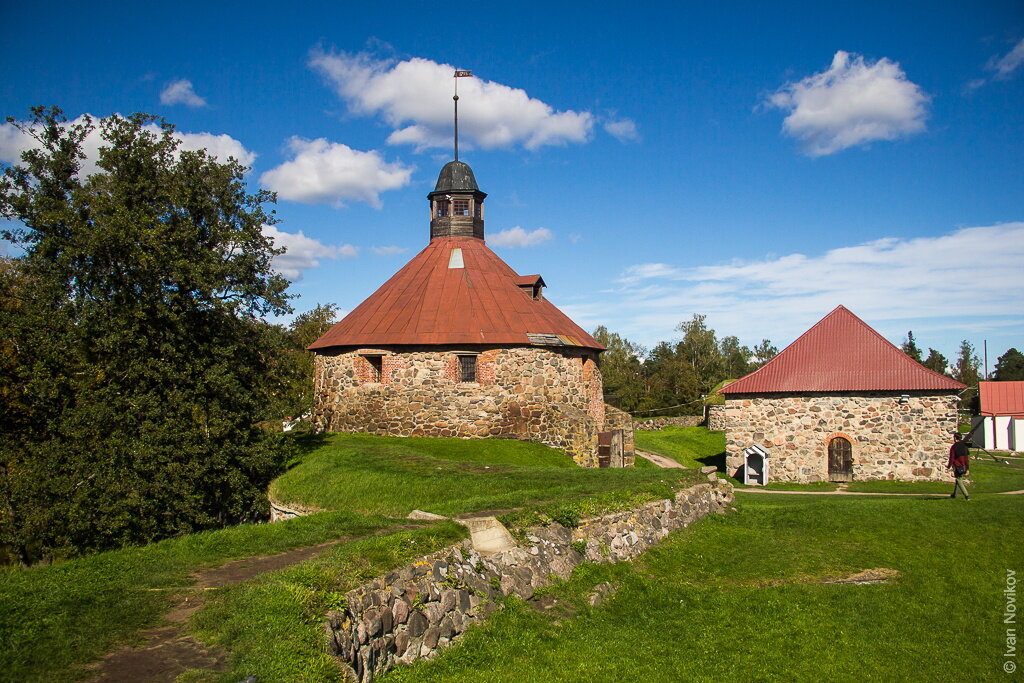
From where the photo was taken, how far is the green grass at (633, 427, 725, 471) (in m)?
30.6

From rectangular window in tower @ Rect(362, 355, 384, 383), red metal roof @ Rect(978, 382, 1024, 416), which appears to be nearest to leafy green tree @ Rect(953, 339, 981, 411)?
red metal roof @ Rect(978, 382, 1024, 416)

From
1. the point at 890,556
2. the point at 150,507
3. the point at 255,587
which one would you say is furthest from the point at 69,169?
the point at 890,556

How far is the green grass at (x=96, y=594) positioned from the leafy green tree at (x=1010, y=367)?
7828 cm

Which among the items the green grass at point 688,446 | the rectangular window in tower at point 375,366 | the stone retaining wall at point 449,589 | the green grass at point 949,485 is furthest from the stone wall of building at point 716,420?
Result: the stone retaining wall at point 449,589

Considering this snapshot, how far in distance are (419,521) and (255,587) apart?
3.63 m

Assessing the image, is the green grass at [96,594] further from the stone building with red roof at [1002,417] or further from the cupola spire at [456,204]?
the stone building with red roof at [1002,417]

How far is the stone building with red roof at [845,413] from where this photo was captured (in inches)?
906

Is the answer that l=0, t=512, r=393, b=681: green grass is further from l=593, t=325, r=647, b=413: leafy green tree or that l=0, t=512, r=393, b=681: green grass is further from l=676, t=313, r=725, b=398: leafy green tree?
l=676, t=313, r=725, b=398: leafy green tree

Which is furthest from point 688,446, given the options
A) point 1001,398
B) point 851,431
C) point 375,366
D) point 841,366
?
point 1001,398

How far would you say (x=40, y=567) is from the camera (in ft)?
26.9

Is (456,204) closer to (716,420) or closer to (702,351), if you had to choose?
(716,420)

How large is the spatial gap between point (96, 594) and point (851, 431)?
22.7 metres

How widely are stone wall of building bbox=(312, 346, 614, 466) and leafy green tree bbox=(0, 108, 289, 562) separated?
240 inches

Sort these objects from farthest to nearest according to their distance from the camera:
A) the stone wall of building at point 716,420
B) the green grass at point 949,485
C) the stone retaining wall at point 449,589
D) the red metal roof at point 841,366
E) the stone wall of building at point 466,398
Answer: the stone wall of building at point 716,420, the stone wall of building at point 466,398, the red metal roof at point 841,366, the green grass at point 949,485, the stone retaining wall at point 449,589
